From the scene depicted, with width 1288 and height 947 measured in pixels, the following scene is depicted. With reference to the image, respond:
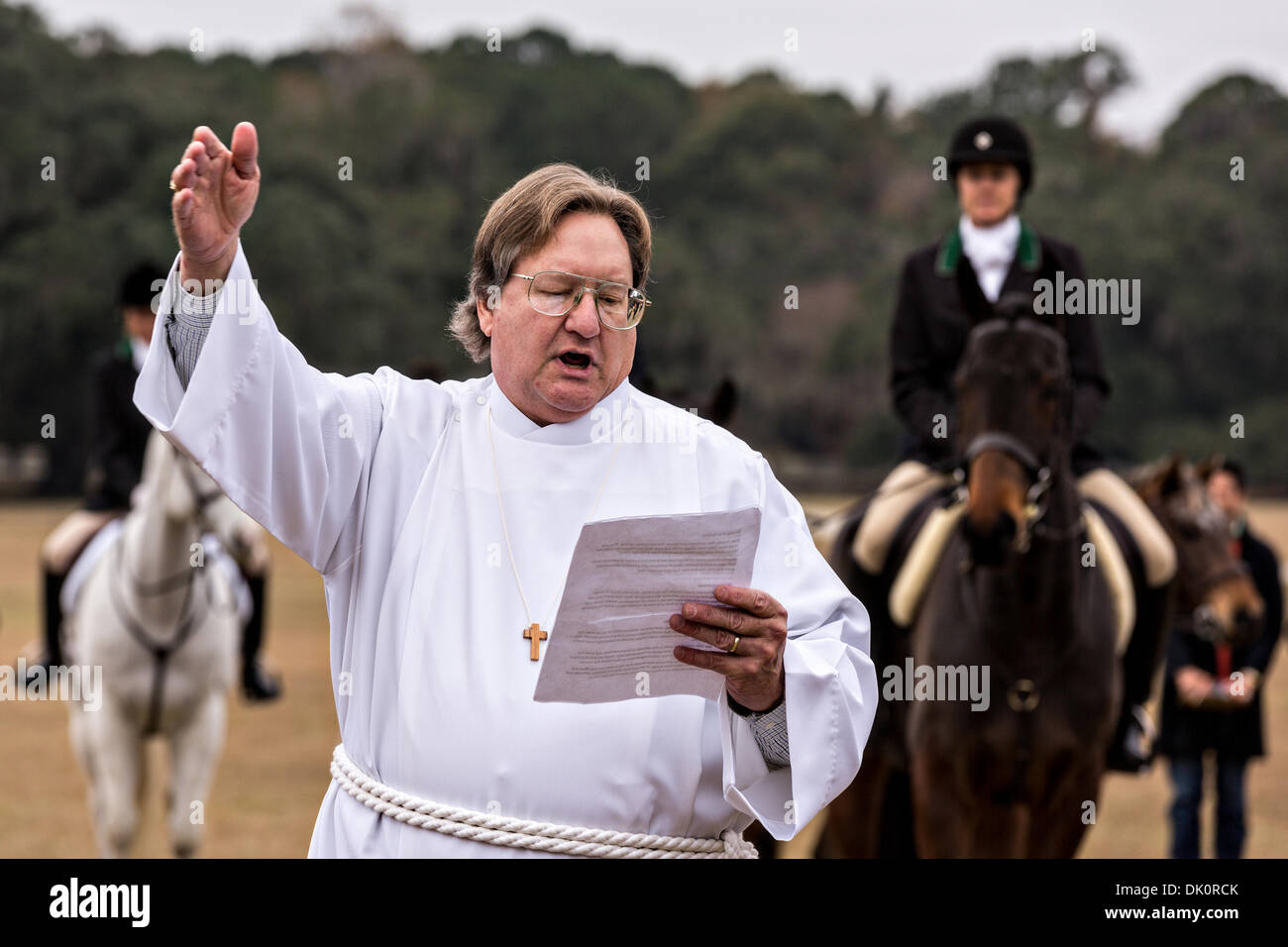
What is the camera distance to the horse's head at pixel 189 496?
8.09 m

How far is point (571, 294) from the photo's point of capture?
2.81 m

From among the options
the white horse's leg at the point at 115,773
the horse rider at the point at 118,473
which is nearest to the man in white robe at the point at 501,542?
the white horse's leg at the point at 115,773

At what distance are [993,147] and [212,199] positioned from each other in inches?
188

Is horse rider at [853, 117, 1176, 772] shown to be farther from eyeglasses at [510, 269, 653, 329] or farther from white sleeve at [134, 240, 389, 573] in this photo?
white sleeve at [134, 240, 389, 573]

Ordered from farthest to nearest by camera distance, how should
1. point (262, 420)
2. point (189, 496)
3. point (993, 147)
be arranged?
point (189, 496) → point (993, 147) → point (262, 420)

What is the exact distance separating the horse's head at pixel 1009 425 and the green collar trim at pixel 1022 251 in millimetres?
797

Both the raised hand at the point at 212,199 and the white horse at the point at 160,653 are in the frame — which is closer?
the raised hand at the point at 212,199

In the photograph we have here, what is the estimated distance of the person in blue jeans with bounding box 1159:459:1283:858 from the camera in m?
8.40

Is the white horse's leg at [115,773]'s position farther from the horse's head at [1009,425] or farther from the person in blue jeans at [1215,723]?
the person in blue jeans at [1215,723]

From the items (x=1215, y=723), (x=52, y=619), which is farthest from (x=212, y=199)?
(x=52, y=619)

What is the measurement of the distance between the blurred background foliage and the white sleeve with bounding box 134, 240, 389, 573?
116 ft

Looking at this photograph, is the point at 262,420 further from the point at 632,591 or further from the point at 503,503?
the point at 632,591

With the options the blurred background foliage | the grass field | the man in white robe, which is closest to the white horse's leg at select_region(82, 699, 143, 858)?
the grass field

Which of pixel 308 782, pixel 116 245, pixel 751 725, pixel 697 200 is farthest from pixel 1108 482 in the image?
pixel 697 200
